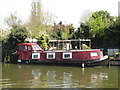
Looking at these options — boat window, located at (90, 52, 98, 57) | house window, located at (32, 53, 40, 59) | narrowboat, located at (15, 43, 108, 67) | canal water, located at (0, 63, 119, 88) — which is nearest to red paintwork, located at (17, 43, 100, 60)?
narrowboat, located at (15, 43, 108, 67)

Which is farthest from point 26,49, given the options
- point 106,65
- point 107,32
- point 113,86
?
point 113,86

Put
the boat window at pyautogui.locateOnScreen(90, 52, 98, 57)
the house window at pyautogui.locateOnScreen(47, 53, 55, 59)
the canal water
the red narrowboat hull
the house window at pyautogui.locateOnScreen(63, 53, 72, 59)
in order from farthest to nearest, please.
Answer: the house window at pyautogui.locateOnScreen(47, 53, 55, 59), the house window at pyautogui.locateOnScreen(63, 53, 72, 59), the boat window at pyautogui.locateOnScreen(90, 52, 98, 57), the red narrowboat hull, the canal water

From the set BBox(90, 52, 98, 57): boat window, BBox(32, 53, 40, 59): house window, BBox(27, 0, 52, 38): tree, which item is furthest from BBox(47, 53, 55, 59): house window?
BBox(27, 0, 52, 38): tree

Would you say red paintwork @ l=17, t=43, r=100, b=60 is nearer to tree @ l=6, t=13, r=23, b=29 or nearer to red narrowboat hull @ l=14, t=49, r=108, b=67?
red narrowboat hull @ l=14, t=49, r=108, b=67

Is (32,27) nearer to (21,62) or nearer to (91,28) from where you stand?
(91,28)

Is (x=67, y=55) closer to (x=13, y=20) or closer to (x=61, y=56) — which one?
(x=61, y=56)

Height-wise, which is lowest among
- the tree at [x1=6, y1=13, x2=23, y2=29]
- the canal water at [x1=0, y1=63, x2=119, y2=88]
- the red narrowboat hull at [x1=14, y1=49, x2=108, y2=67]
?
the canal water at [x1=0, y1=63, x2=119, y2=88]

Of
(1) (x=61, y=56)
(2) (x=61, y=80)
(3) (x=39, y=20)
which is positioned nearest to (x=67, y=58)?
(1) (x=61, y=56)

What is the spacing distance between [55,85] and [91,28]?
21477mm

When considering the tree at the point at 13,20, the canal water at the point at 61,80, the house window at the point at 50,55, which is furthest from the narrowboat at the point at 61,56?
the tree at the point at 13,20

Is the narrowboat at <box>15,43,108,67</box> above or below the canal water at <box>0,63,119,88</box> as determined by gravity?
above

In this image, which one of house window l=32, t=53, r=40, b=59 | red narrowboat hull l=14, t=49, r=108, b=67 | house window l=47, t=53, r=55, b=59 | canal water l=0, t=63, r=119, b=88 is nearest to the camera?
canal water l=0, t=63, r=119, b=88

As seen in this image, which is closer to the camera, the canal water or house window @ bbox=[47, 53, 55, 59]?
the canal water

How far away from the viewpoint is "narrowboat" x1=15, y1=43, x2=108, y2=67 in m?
19.9
